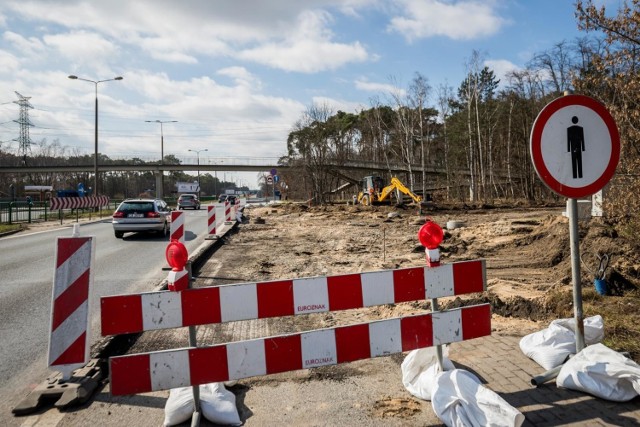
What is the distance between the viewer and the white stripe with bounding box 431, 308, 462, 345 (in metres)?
3.47

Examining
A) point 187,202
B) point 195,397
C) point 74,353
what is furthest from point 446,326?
point 187,202

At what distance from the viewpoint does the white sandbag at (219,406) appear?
3.10m

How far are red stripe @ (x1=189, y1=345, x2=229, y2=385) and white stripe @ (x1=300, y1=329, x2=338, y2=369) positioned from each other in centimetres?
56

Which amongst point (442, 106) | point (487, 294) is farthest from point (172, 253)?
point (442, 106)

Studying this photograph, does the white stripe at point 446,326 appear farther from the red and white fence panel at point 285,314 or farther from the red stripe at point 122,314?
the red stripe at point 122,314

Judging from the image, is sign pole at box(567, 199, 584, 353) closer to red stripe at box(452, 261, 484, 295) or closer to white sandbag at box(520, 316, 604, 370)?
white sandbag at box(520, 316, 604, 370)

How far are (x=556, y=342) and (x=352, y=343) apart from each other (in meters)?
1.97

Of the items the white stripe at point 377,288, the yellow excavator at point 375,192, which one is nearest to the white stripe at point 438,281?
the white stripe at point 377,288

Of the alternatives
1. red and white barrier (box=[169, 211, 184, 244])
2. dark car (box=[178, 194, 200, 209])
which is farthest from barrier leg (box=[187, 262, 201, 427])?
dark car (box=[178, 194, 200, 209])

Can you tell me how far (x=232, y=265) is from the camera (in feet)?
33.9

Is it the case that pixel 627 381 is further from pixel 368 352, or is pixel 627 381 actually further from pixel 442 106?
pixel 442 106

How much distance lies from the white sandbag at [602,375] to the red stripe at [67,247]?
3997 millimetres

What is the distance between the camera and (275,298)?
318 cm

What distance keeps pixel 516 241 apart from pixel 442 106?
37508 millimetres
